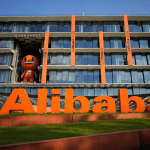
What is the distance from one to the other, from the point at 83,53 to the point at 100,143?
79.2ft

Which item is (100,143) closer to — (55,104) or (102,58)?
(55,104)

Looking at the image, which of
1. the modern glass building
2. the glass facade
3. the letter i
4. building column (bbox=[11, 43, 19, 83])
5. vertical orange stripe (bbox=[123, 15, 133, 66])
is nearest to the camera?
the letter i

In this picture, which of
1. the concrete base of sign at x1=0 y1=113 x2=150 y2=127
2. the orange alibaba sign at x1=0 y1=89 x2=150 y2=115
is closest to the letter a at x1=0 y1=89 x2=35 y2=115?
the orange alibaba sign at x1=0 y1=89 x2=150 y2=115

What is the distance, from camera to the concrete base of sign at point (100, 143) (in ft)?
15.0

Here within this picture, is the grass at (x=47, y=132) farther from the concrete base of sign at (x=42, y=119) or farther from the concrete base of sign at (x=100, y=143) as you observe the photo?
the concrete base of sign at (x=42, y=119)

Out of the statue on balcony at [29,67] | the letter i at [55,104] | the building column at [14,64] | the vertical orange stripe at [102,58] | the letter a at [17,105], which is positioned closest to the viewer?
the letter a at [17,105]

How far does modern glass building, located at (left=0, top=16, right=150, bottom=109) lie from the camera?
1045 inches

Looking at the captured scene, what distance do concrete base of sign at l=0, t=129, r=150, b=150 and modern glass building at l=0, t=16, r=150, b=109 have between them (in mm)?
19838

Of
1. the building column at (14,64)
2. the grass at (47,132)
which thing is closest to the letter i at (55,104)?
the grass at (47,132)

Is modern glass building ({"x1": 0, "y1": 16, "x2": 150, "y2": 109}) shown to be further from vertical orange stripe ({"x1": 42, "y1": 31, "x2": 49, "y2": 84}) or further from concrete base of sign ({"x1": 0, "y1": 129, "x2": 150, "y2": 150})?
concrete base of sign ({"x1": 0, "y1": 129, "x2": 150, "y2": 150})

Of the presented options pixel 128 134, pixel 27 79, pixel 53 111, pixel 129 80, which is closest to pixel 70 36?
pixel 27 79

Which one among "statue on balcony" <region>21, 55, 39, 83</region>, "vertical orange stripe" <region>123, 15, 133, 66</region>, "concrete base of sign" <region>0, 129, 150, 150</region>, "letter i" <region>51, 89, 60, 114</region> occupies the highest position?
"vertical orange stripe" <region>123, 15, 133, 66</region>

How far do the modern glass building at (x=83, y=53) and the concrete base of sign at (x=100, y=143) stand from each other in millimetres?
19838

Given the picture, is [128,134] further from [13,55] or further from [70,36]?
[13,55]
